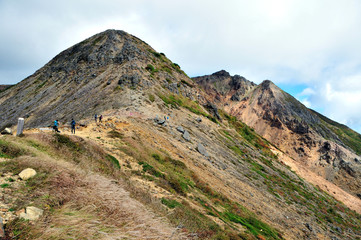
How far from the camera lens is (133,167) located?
1532 centimetres

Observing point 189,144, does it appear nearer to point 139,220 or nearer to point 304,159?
point 139,220

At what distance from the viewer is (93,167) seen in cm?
1112

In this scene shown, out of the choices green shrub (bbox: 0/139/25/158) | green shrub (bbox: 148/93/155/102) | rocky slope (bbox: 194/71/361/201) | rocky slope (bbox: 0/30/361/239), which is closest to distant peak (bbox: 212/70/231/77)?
rocky slope (bbox: 194/71/361/201)

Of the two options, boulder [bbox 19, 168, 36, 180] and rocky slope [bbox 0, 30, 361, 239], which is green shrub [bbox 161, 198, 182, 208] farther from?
boulder [bbox 19, 168, 36, 180]

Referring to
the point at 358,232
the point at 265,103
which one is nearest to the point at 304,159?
the point at 265,103

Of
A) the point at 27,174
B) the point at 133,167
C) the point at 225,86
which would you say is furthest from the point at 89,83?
the point at 225,86

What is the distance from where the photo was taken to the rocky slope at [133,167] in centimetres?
666

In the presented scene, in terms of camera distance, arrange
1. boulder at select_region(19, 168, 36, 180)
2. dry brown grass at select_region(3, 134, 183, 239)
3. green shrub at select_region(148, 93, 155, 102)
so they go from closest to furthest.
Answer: dry brown grass at select_region(3, 134, 183, 239), boulder at select_region(19, 168, 36, 180), green shrub at select_region(148, 93, 155, 102)

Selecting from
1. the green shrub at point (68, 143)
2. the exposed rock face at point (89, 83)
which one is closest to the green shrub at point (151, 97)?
the exposed rock face at point (89, 83)

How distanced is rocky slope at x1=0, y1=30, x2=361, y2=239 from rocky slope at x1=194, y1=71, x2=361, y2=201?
70.9 feet

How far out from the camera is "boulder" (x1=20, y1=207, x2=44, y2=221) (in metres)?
5.33

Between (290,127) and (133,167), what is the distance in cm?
9639

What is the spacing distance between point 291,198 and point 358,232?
1309 cm

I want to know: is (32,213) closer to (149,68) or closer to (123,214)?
(123,214)
